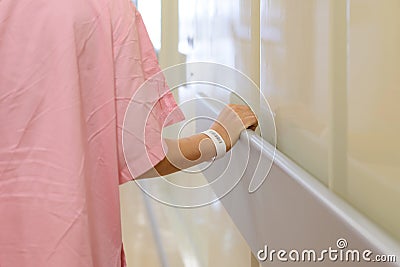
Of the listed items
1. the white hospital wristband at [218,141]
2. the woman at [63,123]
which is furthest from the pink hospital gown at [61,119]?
the white hospital wristband at [218,141]

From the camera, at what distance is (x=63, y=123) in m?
0.63

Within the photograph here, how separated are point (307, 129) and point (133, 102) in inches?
9.2

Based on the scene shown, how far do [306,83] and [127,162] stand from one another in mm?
262

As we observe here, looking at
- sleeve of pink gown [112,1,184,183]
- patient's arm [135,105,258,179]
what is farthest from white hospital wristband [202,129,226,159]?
sleeve of pink gown [112,1,184,183]

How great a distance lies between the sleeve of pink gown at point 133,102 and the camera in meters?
0.66

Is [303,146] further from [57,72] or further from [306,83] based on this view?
[57,72]

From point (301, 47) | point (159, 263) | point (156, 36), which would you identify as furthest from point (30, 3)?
point (156, 36)

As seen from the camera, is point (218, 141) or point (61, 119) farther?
point (218, 141)

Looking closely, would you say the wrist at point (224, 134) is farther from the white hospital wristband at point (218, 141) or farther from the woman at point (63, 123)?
the woman at point (63, 123)

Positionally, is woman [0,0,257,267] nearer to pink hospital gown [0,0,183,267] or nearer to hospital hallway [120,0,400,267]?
pink hospital gown [0,0,183,267]

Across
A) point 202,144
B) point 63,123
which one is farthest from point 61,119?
point 202,144

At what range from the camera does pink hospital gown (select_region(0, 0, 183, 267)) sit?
2.00ft

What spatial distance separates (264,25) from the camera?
761 millimetres

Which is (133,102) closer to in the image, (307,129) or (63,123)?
(63,123)
